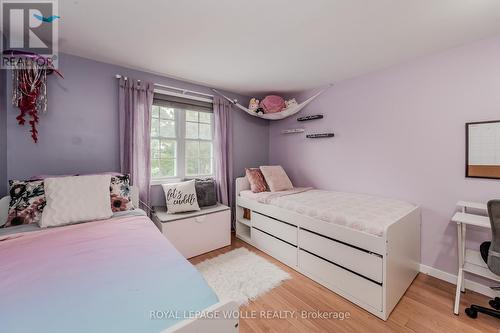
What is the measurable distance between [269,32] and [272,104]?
1505 millimetres

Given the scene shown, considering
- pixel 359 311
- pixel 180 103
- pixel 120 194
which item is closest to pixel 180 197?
pixel 120 194

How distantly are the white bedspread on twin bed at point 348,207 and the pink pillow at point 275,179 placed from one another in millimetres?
198

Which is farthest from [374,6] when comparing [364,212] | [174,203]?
[174,203]

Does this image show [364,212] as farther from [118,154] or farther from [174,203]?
[118,154]

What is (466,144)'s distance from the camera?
6.34ft

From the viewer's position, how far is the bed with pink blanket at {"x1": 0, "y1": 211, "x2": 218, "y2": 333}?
696 mm

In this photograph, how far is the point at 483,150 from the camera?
185 centimetres

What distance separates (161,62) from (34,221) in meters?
1.89

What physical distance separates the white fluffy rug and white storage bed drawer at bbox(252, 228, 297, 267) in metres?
0.14

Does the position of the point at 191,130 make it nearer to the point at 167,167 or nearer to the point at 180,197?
the point at 167,167

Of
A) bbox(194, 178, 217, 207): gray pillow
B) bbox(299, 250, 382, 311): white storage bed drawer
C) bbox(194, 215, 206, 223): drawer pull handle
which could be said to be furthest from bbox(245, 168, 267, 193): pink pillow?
bbox(299, 250, 382, 311): white storage bed drawer

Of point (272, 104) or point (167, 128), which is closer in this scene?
point (167, 128)

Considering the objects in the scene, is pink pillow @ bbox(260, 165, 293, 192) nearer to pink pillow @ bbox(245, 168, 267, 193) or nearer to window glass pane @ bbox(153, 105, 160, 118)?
pink pillow @ bbox(245, 168, 267, 193)

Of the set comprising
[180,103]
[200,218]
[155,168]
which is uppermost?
[180,103]
